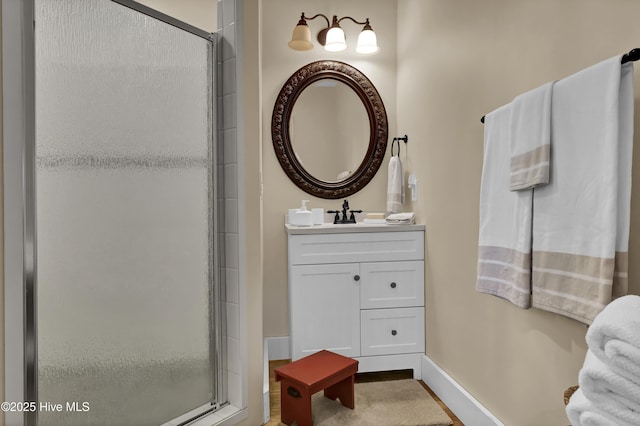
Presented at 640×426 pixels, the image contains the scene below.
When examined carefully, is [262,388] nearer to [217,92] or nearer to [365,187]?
[217,92]

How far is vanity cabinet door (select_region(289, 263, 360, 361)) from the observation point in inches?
92.7

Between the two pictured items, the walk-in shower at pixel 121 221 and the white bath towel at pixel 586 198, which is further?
the walk-in shower at pixel 121 221

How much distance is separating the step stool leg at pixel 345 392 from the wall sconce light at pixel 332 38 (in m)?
2.00

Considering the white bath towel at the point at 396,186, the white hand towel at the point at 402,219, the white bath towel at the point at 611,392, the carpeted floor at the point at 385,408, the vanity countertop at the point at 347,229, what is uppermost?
the white bath towel at the point at 396,186

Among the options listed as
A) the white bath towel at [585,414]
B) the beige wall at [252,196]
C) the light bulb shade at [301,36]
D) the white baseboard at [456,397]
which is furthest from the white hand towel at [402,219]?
the white bath towel at [585,414]

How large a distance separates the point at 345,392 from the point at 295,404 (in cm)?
30

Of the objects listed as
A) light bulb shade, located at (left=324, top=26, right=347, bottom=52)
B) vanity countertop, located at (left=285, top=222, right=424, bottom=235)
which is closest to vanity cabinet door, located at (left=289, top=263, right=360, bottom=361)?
vanity countertop, located at (left=285, top=222, right=424, bottom=235)

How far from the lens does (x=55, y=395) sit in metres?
1.25

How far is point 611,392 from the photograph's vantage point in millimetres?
775

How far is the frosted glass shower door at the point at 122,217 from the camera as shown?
1.24 m

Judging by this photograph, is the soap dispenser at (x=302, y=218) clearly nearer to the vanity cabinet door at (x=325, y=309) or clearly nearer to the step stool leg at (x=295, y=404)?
the vanity cabinet door at (x=325, y=309)

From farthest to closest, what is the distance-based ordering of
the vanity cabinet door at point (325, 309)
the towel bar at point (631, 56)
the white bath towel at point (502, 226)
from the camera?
the vanity cabinet door at point (325, 309) → the white bath towel at point (502, 226) → the towel bar at point (631, 56)

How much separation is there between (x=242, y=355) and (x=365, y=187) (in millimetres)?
1516

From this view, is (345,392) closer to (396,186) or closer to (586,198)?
(396,186)
